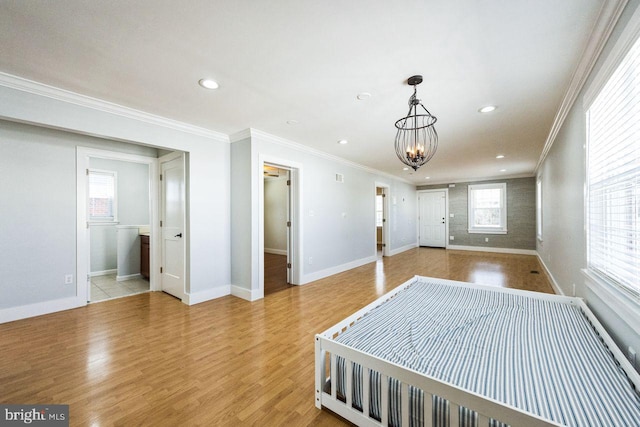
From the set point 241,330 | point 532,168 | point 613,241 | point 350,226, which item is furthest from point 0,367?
point 532,168

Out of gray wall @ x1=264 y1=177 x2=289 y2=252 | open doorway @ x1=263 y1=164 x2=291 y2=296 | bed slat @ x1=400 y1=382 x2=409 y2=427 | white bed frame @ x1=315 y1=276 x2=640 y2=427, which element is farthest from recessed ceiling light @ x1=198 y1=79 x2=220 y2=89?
gray wall @ x1=264 y1=177 x2=289 y2=252

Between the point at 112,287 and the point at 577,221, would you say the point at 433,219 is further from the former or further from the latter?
the point at 112,287

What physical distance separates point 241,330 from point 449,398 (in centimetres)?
214

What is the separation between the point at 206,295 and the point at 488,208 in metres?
8.49

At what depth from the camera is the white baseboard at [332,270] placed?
450 centimetres

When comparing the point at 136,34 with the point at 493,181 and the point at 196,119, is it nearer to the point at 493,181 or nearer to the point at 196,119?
the point at 196,119

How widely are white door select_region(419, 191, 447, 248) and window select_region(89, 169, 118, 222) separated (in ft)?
29.2

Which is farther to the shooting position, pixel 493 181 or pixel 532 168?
pixel 493 181

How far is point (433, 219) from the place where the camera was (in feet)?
29.9

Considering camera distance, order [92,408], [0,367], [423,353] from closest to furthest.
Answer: [423,353] → [92,408] → [0,367]

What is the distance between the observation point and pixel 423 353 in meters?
1.46

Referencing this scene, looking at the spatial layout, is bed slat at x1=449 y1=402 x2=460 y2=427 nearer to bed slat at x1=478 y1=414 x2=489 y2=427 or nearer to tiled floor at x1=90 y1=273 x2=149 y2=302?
bed slat at x1=478 y1=414 x2=489 y2=427

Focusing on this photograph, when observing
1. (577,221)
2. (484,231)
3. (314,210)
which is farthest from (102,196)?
(484,231)

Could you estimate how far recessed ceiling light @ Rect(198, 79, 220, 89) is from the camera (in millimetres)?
2291
